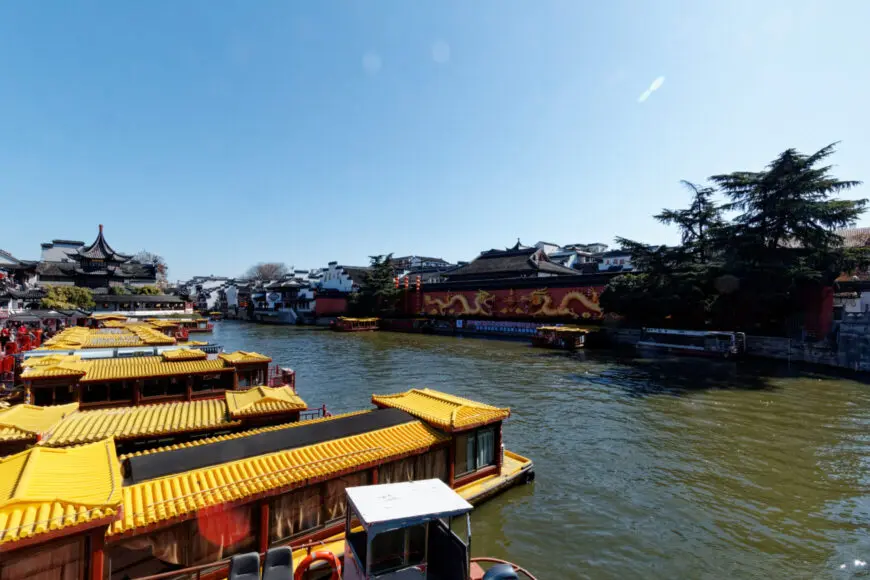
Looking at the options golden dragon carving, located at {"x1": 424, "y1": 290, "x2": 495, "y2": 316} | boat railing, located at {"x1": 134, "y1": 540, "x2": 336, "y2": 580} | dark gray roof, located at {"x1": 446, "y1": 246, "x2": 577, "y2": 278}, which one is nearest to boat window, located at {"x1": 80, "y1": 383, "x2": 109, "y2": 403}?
boat railing, located at {"x1": 134, "y1": 540, "x2": 336, "y2": 580}

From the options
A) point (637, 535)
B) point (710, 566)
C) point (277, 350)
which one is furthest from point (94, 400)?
point (277, 350)

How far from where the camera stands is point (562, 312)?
44.2 metres

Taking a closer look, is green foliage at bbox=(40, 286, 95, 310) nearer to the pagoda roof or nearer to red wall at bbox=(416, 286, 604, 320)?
the pagoda roof

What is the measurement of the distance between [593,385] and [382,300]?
4146 centimetres

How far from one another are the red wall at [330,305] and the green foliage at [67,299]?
29.2m

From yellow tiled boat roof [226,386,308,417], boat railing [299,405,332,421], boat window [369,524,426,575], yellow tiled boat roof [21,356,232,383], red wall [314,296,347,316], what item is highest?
red wall [314,296,347,316]

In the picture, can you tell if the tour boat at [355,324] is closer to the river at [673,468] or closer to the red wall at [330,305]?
the red wall at [330,305]

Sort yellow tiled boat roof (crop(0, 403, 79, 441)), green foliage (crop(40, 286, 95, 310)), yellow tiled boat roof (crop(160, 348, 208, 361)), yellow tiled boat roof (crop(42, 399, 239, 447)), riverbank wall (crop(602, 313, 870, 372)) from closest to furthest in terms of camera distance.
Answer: yellow tiled boat roof (crop(0, 403, 79, 441)), yellow tiled boat roof (crop(42, 399, 239, 447)), yellow tiled boat roof (crop(160, 348, 208, 361)), riverbank wall (crop(602, 313, 870, 372)), green foliage (crop(40, 286, 95, 310))

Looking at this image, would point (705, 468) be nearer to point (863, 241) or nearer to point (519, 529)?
point (519, 529)

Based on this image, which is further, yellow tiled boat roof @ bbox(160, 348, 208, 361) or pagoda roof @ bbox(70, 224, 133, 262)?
pagoda roof @ bbox(70, 224, 133, 262)

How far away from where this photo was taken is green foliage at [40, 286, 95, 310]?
1732 inches

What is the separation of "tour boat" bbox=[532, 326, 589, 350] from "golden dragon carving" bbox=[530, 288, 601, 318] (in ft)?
16.6

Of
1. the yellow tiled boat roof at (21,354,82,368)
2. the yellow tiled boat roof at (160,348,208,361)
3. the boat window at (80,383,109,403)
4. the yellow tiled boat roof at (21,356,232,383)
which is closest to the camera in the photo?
the yellow tiled boat roof at (21,356,232,383)

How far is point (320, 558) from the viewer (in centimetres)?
593
